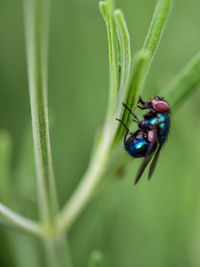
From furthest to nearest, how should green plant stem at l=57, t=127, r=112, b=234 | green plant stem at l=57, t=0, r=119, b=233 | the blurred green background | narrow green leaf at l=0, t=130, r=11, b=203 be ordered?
the blurred green background, narrow green leaf at l=0, t=130, r=11, b=203, green plant stem at l=57, t=127, r=112, b=234, green plant stem at l=57, t=0, r=119, b=233

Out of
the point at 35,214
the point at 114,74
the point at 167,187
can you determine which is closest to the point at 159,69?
the point at 167,187

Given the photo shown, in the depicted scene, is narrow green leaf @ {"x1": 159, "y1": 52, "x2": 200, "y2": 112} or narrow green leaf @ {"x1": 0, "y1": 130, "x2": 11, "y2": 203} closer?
narrow green leaf @ {"x1": 159, "y1": 52, "x2": 200, "y2": 112}

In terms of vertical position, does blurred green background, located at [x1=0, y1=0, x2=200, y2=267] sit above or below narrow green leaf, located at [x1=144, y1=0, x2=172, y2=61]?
below

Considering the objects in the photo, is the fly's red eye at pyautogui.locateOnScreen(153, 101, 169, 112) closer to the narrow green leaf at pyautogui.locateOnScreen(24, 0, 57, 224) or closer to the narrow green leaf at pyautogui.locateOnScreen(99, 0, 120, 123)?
the narrow green leaf at pyautogui.locateOnScreen(99, 0, 120, 123)

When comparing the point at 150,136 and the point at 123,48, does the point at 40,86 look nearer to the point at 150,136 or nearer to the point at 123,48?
the point at 123,48

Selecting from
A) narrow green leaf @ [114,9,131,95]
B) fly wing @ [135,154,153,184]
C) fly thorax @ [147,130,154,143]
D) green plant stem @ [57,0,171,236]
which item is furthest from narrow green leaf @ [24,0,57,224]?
fly thorax @ [147,130,154,143]

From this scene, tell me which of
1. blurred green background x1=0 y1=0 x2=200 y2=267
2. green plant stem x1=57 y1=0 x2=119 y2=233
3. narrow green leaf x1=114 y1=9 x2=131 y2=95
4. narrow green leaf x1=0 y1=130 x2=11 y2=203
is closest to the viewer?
narrow green leaf x1=114 y1=9 x2=131 y2=95
